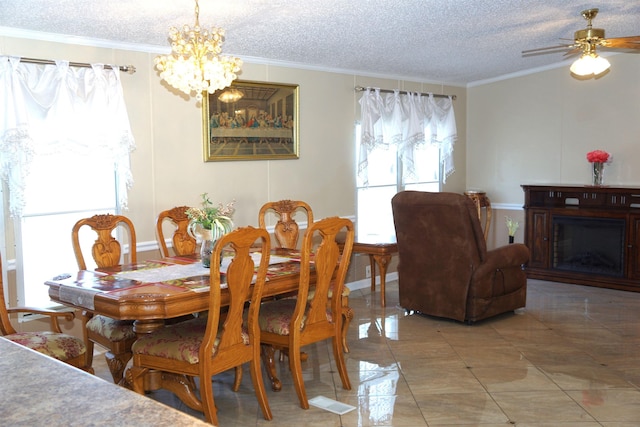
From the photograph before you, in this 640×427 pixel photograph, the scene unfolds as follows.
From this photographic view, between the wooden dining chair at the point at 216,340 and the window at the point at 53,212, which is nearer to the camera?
the wooden dining chair at the point at 216,340

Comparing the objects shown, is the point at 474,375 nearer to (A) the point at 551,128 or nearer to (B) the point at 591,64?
(B) the point at 591,64

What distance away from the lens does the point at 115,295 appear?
10.3 feet

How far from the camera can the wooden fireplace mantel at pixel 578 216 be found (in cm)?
648

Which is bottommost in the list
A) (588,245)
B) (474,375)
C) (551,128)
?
(474,375)

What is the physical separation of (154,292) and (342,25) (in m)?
2.56

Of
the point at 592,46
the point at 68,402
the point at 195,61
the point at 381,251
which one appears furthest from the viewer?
the point at 381,251

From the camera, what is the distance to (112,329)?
3.67 meters

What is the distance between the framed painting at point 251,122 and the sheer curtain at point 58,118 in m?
→ 0.84

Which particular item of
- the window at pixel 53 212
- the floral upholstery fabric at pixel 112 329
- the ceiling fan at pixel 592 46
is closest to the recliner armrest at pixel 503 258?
the ceiling fan at pixel 592 46

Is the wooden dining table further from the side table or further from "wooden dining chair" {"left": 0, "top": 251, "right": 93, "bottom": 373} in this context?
the side table

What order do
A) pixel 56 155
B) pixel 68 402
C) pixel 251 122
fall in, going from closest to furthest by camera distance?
pixel 68 402 → pixel 56 155 → pixel 251 122

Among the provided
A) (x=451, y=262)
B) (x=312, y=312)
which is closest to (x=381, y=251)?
(x=451, y=262)

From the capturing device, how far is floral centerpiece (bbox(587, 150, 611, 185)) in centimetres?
677

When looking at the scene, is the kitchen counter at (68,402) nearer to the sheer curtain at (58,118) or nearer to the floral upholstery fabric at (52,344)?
the floral upholstery fabric at (52,344)
